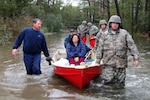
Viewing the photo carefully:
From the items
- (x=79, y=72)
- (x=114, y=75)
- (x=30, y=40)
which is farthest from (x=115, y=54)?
(x=30, y=40)

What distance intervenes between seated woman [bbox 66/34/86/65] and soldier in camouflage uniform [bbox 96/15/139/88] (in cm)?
137

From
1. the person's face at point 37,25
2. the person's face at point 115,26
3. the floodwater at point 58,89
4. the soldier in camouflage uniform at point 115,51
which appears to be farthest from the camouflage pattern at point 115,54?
the person's face at point 37,25

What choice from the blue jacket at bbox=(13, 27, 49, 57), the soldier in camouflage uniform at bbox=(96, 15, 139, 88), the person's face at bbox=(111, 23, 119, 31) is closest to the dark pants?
the blue jacket at bbox=(13, 27, 49, 57)

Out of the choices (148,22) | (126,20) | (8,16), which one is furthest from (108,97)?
(126,20)

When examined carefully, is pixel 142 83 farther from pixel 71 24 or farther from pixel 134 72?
pixel 71 24

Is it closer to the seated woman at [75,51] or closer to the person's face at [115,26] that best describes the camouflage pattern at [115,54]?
the person's face at [115,26]

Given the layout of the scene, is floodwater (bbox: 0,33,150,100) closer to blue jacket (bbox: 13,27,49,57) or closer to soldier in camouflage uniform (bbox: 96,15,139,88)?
soldier in camouflage uniform (bbox: 96,15,139,88)

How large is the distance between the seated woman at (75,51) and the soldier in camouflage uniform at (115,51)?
1.37 meters

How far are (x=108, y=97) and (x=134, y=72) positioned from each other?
3.75 m

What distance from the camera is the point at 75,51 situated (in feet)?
29.7

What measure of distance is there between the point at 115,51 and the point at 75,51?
1834 millimetres

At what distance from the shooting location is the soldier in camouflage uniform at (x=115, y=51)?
741cm

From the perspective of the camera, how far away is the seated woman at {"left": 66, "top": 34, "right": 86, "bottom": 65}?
8.99 metres

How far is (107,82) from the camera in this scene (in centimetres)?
Answer: 769
